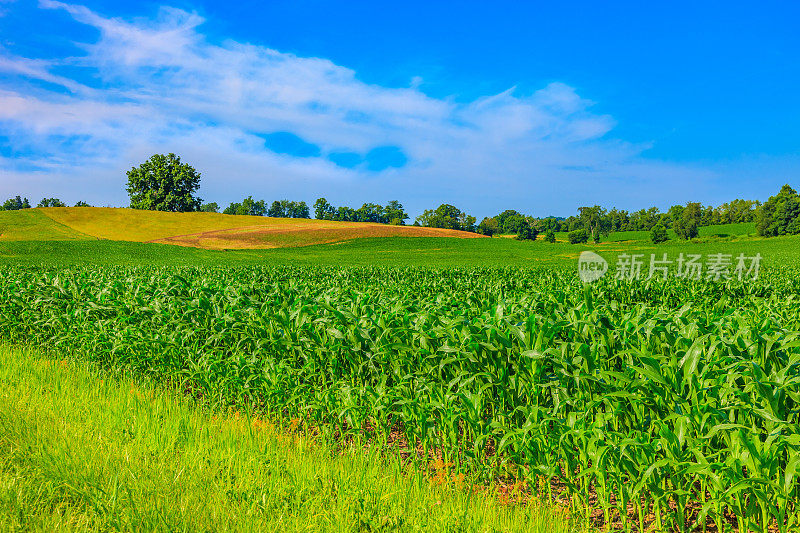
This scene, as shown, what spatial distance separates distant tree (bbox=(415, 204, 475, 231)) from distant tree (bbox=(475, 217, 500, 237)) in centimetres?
371

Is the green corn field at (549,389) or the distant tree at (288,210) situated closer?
the green corn field at (549,389)

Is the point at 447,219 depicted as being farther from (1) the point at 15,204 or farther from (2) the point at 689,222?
(1) the point at 15,204

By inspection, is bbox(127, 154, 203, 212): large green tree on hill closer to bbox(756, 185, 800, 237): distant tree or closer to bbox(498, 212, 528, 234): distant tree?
bbox(498, 212, 528, 234): distant tree

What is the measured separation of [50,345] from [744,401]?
31.8 ft

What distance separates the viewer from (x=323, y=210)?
163625mm

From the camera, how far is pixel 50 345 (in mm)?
8328

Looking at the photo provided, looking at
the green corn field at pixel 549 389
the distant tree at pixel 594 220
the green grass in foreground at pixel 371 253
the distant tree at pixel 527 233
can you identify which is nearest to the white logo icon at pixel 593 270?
the green grass in foreground at pixel 371 253

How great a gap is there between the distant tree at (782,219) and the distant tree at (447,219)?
7085 cm

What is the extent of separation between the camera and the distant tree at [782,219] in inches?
3883

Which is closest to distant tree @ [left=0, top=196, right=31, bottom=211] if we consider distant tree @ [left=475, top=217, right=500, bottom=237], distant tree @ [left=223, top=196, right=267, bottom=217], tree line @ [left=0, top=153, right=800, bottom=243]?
tree line @ [left=0, top=153, right=800, bottom=243]

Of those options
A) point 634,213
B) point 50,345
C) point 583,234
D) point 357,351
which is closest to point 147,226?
point 50,345

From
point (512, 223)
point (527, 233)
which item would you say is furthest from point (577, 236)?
point (512, 223)

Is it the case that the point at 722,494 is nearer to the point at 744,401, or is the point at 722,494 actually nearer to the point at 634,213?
the point at 744,401

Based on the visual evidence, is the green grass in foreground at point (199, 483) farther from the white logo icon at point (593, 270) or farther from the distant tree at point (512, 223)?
the distant tree at point (512, 223)
